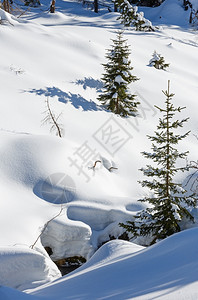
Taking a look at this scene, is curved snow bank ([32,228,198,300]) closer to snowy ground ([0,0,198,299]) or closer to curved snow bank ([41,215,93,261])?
snowy ground ([0,0,198,299])

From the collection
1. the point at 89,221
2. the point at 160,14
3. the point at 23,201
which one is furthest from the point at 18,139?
the point at 160,14

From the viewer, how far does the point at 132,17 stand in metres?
24.6

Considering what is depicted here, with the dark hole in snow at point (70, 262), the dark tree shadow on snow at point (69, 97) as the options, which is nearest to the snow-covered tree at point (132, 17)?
the dark tree shadow on snow at point (69, 97)

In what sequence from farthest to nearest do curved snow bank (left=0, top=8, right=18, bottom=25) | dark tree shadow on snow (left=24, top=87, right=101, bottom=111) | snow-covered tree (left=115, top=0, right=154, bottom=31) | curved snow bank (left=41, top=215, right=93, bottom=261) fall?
snow-covered tree (left=115, top=0, right=154, bottom=31) → curved snow bank (left=0, top=8, right=18, bottom=25) → dark tree shadow on snow (left=24, top=87, right=101, bottom=111) → curved snow bank (left=41, top=215, right=93, bottom=261)

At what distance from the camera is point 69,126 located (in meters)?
12.8

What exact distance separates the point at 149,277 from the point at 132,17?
24.0 m

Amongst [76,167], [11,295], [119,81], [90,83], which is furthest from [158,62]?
[11,295]

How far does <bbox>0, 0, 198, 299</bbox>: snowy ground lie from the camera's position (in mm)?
4027

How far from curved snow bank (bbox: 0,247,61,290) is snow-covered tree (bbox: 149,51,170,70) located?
1594 centimetres

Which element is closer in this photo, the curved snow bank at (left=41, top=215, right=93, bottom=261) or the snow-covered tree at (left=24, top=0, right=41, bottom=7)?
the curved snow bank at (left=41, top=215, right=93, bottom=261)

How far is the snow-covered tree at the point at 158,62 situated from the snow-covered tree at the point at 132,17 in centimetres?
662

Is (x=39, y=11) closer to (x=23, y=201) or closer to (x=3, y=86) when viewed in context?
(x=3, y=86)

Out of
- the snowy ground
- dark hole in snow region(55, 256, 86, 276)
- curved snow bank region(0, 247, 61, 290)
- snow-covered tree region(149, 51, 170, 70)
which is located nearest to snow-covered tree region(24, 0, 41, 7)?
the snowy ground

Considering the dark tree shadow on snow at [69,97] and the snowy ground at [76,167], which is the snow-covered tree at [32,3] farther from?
the dark tree shadow on snow at [69,97]
